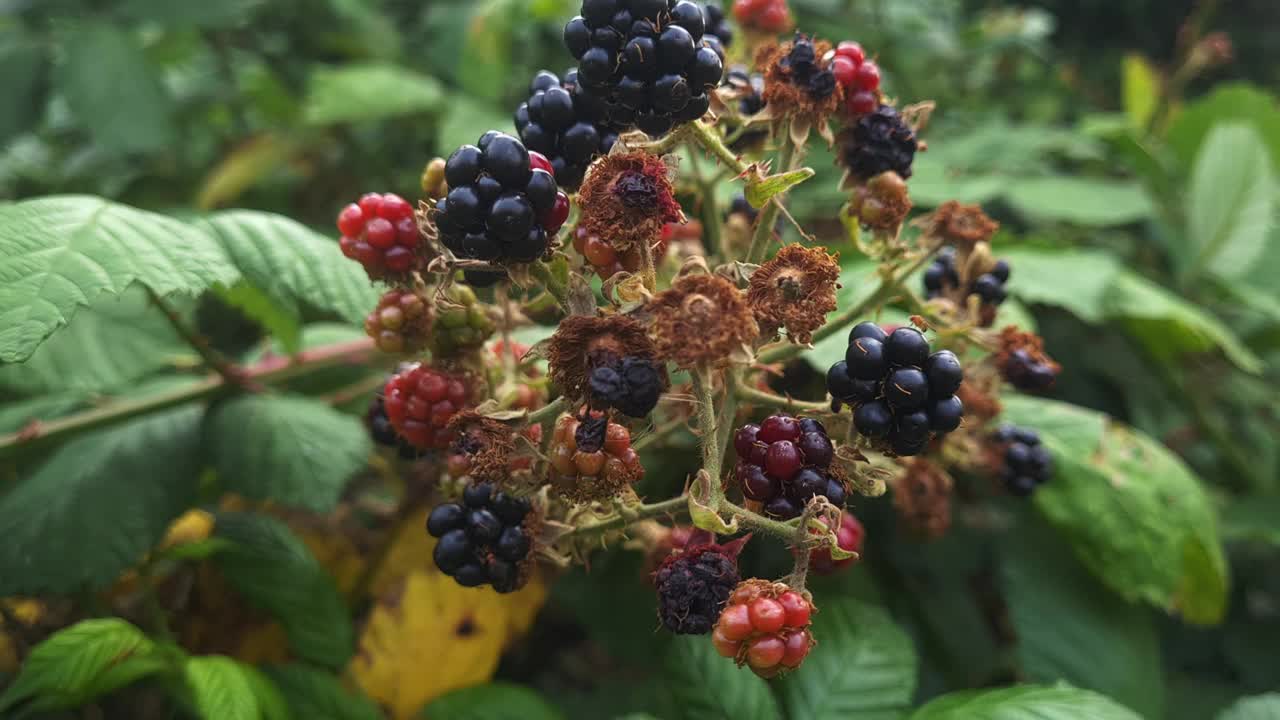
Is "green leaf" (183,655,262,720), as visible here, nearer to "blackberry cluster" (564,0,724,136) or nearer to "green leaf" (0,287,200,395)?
"green leaf" (0,287,200,395)

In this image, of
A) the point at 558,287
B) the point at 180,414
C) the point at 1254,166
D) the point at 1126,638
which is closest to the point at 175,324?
the point at 180,414

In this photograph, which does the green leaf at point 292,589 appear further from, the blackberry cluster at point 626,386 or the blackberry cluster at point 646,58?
the blackberry cluster at point 646,58

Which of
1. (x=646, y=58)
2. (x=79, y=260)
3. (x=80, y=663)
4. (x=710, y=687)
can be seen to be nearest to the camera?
(x=646, y=58)

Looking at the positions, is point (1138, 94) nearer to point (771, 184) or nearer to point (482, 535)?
point (771, 184)

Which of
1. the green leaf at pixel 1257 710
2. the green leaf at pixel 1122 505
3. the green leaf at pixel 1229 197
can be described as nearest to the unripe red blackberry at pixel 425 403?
the green leaf at pixel 1122 505

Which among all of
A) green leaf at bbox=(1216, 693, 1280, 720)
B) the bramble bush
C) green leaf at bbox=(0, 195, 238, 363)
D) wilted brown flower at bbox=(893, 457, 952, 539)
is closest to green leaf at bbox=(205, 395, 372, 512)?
the bramble bush

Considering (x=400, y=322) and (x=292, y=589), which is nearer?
(x=400, y=322)

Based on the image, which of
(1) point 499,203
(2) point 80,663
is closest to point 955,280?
(1) point 499,203
